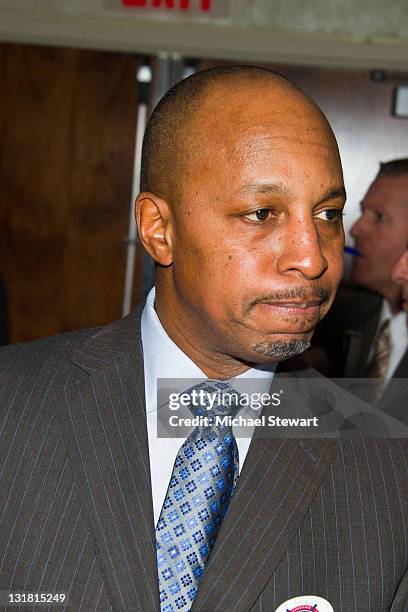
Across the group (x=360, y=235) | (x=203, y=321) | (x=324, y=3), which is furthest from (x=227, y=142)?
(x=324, y=3)

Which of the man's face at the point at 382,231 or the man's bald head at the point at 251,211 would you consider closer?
the man's bald head at the point at 251,211

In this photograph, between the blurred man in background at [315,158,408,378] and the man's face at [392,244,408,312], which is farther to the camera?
the blurred man in background at [315,158,408,378]

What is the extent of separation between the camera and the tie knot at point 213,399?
121 cm

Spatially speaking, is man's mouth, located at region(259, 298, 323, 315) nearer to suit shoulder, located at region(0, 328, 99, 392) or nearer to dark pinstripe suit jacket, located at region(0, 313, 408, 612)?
dark pinstripe suit jacket, located at region(0, 313, 408, 612)

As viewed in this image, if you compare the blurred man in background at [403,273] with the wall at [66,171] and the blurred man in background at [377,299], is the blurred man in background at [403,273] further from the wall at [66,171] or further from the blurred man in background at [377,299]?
the wall at [66,171]

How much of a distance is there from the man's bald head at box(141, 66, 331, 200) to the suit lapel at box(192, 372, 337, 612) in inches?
15.0

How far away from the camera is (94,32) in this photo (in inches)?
141

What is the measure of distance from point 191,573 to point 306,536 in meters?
0.16

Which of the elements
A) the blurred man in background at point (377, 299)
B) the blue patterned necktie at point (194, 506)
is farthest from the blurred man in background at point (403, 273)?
the blue patterned necktie at point (194, 506)

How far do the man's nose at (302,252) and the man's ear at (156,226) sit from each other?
8.1 inches

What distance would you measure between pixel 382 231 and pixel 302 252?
1645 mm

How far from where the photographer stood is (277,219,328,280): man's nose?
1.08 m

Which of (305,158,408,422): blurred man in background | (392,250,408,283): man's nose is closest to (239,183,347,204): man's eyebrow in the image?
(392,250,408,283): man's nose

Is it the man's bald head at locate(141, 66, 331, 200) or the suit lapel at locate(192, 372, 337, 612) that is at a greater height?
the man's bald head at locate(141, 66, 331, 200)
